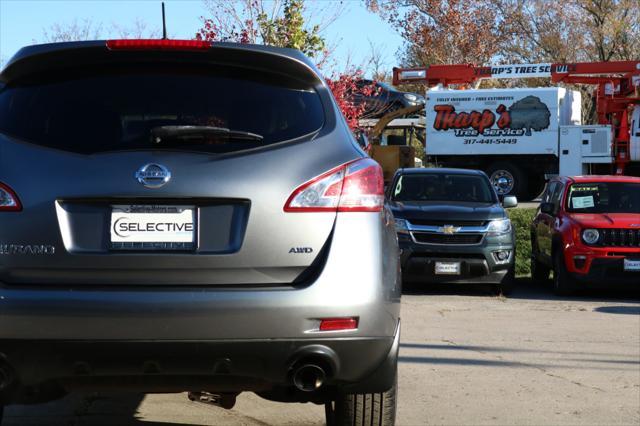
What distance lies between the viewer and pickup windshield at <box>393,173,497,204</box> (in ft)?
45.8

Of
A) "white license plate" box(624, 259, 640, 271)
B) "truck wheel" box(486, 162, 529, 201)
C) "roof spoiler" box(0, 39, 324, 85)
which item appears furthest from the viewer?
"truck wheel" box(486, 162, 529, 201)

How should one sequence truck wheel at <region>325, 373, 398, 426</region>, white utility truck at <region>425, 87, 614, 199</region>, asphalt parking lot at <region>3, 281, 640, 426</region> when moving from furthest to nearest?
white utility truck at <region>425, 87, 614, 199</region>, asphalt parking lot at <region>3, 281, 640, 426</region>, truck wheel at <region>325, 373, 398, 426</region>

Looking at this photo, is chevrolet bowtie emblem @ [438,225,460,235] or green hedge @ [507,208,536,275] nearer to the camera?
chevrolet bowtie emblem @ [438,225,460,235]

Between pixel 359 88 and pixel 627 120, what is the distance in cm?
685

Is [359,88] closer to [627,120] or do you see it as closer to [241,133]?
[627,120]

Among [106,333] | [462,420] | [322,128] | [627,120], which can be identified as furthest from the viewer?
[627,120]

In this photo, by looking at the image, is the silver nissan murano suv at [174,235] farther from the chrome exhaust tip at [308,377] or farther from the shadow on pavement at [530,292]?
the shadow on pavement at [530,292]

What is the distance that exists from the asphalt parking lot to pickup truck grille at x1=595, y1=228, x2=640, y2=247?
4.88 ft

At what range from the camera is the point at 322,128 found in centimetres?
393

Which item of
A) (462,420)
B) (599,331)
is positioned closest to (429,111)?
(599,331)

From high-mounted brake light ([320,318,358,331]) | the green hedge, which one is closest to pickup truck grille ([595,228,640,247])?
the green hedge


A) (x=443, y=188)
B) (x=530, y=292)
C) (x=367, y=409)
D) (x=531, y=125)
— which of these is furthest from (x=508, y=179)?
(x=367, y=409)

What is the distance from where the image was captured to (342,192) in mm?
3820

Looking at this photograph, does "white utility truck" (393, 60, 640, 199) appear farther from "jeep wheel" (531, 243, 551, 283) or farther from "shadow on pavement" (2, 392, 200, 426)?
"shadow on pavement" (2, 392, 200, 426)
